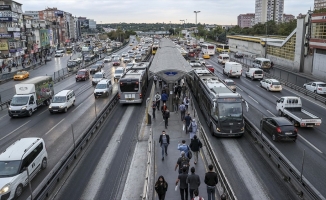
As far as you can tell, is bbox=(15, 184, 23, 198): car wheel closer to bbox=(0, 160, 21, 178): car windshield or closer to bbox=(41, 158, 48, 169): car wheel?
bbox=(0, 160, 21, 178): car windshield

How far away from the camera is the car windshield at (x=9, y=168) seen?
1353 cm

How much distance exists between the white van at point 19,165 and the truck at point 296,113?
17.6 metres

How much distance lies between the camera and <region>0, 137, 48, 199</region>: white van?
12992 millimetres

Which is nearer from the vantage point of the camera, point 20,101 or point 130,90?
point 20,101

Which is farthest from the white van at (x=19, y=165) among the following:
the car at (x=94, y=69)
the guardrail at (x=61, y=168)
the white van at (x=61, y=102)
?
the car at (x=94, y=69)

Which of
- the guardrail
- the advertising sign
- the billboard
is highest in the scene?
the billboard

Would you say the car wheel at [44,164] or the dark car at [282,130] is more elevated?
the dark car at [282,130]

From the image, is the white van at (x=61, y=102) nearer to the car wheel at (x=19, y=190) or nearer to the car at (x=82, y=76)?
the car wheel at (x=19, y=190)

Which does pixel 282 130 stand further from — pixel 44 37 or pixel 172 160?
pixel 44 37

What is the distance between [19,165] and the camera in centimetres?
1394

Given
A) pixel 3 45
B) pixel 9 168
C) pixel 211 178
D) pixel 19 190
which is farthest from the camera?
pixel 3 45

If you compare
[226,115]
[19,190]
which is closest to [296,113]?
[226,115]

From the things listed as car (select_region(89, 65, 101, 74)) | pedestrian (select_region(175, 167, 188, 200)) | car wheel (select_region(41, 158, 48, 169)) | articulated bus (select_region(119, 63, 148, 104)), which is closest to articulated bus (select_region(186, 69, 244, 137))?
pedestrian (select_region(175, 167, 188, 200))

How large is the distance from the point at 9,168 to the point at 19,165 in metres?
0.42
